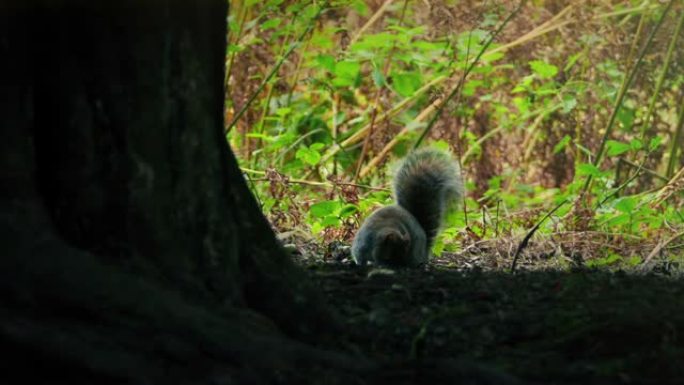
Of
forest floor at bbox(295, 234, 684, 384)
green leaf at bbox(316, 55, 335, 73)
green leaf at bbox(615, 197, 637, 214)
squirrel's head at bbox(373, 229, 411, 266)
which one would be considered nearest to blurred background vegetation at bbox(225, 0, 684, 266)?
green leaf at bbox(316, 55, 335, 73)

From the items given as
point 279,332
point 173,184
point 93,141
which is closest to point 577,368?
point 279,332

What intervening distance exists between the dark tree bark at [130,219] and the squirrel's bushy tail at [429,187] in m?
3.01

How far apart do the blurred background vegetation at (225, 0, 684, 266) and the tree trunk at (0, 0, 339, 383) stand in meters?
3.07

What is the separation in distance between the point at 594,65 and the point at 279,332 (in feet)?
18.0

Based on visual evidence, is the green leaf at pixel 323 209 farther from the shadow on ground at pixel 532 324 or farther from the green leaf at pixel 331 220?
the shadow on ground at pixel 532 324

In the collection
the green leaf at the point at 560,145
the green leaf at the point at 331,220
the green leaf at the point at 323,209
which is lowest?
the green leaf at the point at 331,220

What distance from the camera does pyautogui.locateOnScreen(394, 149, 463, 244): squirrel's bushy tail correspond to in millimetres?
6055

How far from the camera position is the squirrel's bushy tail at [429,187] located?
19.9ft

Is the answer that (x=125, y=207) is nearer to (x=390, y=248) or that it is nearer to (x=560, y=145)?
(x=390, y=248)

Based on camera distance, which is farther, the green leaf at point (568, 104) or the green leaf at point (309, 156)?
the green leaf at point (568, 104)

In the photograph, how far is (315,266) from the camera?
4.55 meters

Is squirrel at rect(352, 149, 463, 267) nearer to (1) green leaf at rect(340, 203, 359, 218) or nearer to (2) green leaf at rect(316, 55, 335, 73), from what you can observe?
(1) green leaf at rect(340, 203, 359, 218)

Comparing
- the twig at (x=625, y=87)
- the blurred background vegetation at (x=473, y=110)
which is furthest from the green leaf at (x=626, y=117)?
the twig at (x=625, y=87)

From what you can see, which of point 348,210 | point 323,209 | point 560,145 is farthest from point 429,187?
point 560,145
